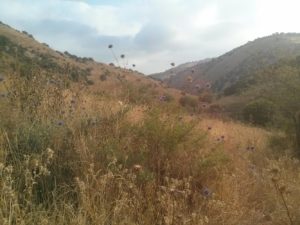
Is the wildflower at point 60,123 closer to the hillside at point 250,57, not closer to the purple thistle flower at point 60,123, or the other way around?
the purple thistle flower at point 60,123

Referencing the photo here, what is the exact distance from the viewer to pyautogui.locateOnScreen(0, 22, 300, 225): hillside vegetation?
3.86 m

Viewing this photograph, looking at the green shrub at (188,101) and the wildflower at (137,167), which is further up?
the green shrub at (188,101)

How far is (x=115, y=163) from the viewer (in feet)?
14.7

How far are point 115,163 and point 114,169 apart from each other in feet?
0.20

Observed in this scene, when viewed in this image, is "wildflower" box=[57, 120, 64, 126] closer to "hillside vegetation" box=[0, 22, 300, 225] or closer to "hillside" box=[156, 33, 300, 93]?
"hillside vegetation" box=[0, 22, 300, 225]

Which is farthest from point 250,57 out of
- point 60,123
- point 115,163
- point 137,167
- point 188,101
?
point 137,167

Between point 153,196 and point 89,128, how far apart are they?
114 centimetres

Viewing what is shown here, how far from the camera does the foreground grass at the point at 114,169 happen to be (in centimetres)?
384

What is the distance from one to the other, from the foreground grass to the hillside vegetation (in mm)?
12

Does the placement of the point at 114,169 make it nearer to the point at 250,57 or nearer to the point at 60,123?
the point at 60,123

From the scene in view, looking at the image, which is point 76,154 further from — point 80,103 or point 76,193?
point 80,103

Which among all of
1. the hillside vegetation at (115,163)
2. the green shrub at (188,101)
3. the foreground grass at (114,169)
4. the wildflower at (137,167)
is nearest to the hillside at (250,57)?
the green shrub at (188,101)

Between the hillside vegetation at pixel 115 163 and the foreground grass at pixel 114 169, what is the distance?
12 mm

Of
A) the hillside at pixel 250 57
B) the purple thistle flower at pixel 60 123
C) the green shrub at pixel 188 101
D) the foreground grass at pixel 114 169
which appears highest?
the hillside at pixel 250 57
